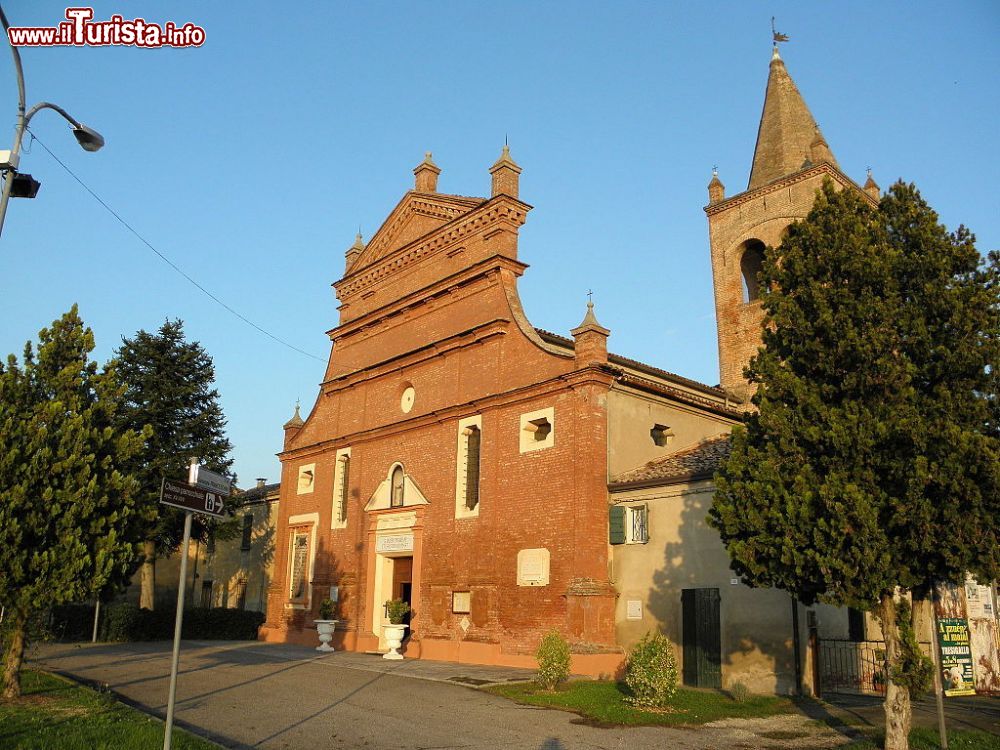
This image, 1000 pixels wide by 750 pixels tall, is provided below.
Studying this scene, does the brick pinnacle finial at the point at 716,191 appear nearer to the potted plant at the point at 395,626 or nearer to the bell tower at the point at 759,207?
the bell tower at the point at 759,207

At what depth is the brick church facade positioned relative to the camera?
18.1 meters

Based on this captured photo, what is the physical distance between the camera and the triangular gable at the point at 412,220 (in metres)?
25.5

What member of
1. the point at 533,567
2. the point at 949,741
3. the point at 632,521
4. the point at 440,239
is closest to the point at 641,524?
the point at 632,521

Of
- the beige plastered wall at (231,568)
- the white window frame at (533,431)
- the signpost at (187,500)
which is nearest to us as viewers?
the signpost at (187,500)

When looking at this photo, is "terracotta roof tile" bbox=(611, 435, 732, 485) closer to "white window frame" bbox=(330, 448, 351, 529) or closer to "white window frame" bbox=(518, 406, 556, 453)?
"white window frame" bbox=(518, 406, 556, 453)

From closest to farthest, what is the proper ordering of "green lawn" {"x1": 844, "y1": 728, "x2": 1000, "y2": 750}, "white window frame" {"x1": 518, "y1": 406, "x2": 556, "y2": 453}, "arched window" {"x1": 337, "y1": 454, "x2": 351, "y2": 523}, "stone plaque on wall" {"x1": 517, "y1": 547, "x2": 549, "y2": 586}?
1. "green lawn" {"x1": 844, "y1": 728, "x2": 1000, "y2": 750}
2. "stone plaque on wall" {"x1": 517, "y1": 547, "x2": 549, "y2": 586}
3. "white window frame" {"x1": 518, "y1": 406, "x2": 556, "y2": 453}
4. "arched window" {"x1": 337, "y1": 454, "x2": 351, "y2": 523}

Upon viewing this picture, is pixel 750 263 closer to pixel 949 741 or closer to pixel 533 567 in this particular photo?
pixel 533 567

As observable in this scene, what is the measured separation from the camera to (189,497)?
8438 mm

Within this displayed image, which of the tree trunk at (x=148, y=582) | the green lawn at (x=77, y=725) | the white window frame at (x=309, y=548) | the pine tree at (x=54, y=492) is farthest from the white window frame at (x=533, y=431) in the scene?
the tree trunk at (x=148, y=582)

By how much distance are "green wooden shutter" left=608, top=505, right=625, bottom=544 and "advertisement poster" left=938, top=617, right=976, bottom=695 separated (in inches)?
343

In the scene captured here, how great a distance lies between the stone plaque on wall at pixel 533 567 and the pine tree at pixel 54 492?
379 inches

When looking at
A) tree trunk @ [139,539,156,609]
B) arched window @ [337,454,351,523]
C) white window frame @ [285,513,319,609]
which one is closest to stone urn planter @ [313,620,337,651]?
white window frame @ [285,513,319,609]

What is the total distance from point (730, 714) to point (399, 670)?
8.47 m

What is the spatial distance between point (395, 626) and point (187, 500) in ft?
47.6
